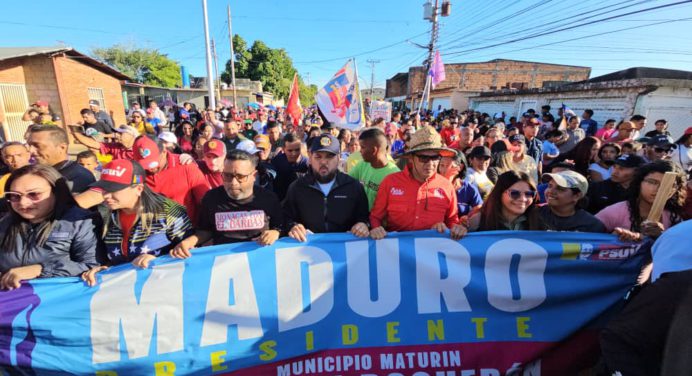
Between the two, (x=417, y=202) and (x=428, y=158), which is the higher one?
(x=428, y=158)

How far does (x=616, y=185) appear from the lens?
139 inches

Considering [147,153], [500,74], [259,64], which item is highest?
[259,64]

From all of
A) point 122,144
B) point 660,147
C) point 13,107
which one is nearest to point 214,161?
point 122,144

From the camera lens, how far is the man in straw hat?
2.74 meters

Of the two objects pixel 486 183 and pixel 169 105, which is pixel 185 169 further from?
pixel 169 105

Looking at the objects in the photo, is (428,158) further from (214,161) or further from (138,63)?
Result: (138,63)

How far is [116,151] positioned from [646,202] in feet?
22.2

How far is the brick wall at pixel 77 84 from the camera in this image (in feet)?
44.4

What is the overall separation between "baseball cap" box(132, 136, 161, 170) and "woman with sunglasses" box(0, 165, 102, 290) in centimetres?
90

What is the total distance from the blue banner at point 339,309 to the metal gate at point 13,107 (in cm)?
1393

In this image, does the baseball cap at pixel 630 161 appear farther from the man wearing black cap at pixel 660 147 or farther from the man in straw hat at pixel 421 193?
the man in straw hat at pixel 421 193

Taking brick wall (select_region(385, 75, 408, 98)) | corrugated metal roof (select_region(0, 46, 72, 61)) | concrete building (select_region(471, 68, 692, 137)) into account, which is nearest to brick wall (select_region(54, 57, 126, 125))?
corrugated metal roof (select_region(0, 46, 72, 61))

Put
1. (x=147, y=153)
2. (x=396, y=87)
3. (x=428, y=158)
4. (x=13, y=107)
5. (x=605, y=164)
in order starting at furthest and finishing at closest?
1. (x=396, y=87)
2. (x=13, y=107)
3. (x=605, y=164)
4. (x=147, y=153)
5. (x=428, y=158)

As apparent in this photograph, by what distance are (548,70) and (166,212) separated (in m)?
46.0
